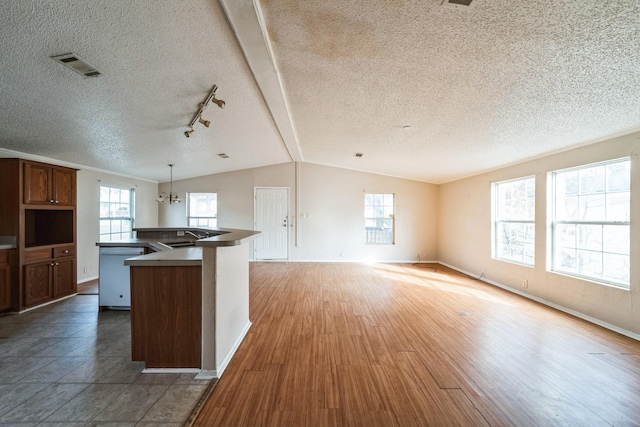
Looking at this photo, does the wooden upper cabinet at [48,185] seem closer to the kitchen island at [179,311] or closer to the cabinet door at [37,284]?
the cabinet door at [37,284]

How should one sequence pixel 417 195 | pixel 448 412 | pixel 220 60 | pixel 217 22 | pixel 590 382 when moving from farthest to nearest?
pixel 417 195 < pixel 220 60 < pixel 590 382 < pixel 217 22 < pixel 448 412

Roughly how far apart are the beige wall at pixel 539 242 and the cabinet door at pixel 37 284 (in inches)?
280

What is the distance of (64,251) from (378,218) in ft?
20.7

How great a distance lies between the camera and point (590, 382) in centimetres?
199

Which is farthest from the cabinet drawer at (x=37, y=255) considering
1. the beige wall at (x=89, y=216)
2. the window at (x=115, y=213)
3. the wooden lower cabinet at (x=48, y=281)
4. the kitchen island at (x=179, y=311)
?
the kitchen island at (x=179, y=311)

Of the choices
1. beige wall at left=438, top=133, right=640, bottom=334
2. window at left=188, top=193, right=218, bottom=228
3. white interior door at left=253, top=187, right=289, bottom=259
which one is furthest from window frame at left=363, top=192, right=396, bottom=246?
window at left=188, top=193, right=218, bottom=228

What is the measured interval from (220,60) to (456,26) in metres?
1.82

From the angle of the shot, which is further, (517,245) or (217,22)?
(517,245)

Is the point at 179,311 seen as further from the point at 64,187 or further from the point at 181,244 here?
the point at 64,187

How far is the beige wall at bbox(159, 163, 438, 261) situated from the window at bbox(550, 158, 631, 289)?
338cm

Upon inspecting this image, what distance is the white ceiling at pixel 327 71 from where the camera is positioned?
1613 millimetres

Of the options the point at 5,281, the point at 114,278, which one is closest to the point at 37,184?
the point at 5,281

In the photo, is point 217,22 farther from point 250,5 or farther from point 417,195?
point 417,195

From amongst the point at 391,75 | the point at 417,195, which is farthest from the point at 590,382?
the point at 417,195
